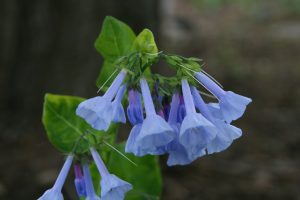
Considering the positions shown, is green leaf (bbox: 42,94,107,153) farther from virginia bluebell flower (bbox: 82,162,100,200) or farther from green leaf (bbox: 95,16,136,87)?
virginia bluebell flower (bbox: 82,162,100,200)

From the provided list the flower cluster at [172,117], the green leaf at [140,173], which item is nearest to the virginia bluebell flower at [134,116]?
the flower cluster at [172,117]

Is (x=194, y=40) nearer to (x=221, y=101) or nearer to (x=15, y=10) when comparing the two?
(x=15, y=10)

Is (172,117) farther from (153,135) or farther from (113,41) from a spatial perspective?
(113,41)

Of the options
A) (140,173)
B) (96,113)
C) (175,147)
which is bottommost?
(140,173)

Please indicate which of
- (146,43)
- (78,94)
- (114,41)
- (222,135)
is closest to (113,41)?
(114,41)

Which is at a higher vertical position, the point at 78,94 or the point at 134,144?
the point at 134,144

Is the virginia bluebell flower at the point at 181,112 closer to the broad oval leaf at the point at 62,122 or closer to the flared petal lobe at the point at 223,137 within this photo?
the flared petal lobe at the point at 223,137

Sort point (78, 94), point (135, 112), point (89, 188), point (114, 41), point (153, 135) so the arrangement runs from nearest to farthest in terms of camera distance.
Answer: point (153, 135)
point (135, 112)
point (89, 188)
point (114, 41)
point (78, 94)
